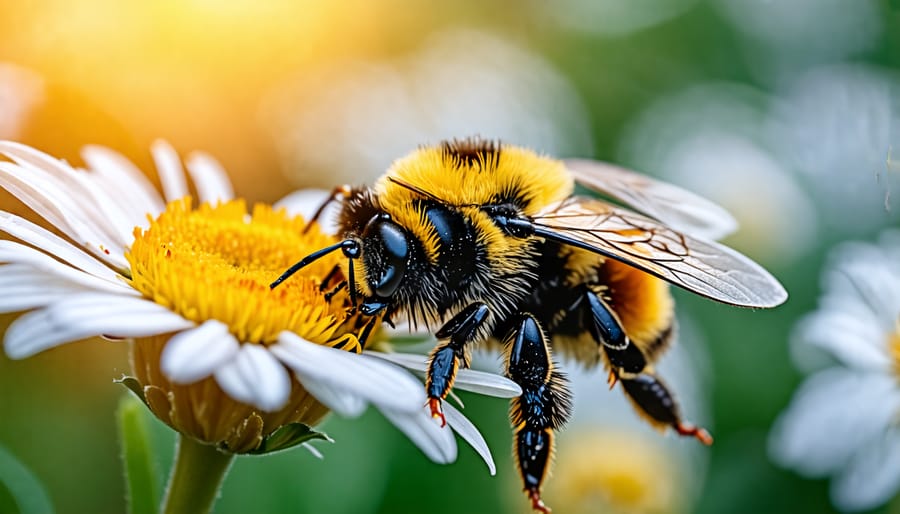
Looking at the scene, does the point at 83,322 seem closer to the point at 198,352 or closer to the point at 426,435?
the point at 198,352

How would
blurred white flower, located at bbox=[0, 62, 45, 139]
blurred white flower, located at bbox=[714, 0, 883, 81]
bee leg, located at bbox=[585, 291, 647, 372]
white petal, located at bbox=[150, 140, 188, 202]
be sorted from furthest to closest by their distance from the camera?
blurred white flower, located at bbox=[714, 0, 883, 81]
blurred white flower, located at bbox=[0, 62, 45, 139]
white petal, located at bbox=[150, 140, 188, 202]
bee leg, located at bbox=[585, 291, 647, 372]

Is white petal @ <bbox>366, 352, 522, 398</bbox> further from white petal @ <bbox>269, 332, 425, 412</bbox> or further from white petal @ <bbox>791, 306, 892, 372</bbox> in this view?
white petal @ <bbox>791, 306, 892, 372</bbox>

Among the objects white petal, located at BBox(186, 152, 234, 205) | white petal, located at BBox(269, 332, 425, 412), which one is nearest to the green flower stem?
white petal, located at BBox(269, 332, 425, 412)

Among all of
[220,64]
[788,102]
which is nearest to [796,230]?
[788,102]

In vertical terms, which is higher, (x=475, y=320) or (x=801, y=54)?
(x=801, y=54)

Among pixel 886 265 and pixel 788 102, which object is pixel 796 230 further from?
pixel 886 265

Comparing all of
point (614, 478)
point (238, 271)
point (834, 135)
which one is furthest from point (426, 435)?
point (834, 135)
